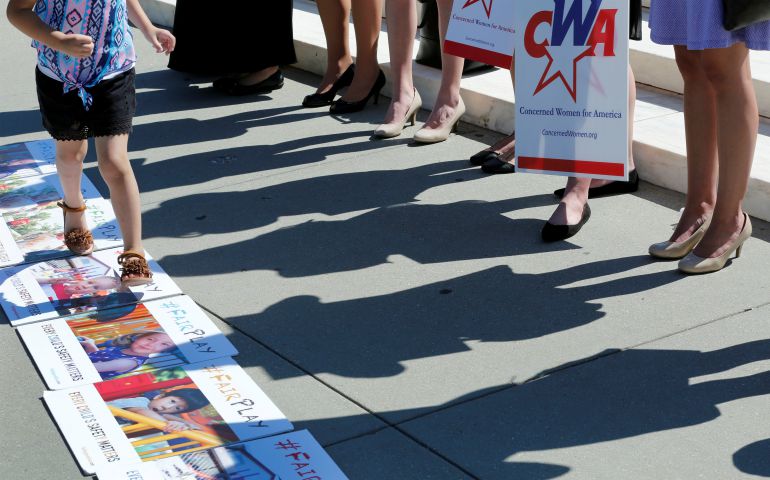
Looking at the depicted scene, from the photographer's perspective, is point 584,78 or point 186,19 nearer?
point 584,78

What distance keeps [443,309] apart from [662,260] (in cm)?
92

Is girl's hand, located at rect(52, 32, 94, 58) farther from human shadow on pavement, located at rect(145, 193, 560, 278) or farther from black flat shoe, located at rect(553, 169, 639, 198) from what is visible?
black flat shoe, located at rect(553, 169, 639, 198)

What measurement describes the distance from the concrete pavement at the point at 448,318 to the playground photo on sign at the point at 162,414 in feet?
0.24

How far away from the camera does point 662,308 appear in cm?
390

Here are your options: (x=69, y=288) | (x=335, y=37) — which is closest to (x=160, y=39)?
(x=69, y=288)

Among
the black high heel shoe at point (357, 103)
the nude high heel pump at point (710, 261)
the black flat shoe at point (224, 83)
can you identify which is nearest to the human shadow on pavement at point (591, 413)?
the nude high heel pump at point (710, 261)

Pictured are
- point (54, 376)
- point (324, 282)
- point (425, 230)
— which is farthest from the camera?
point (425, 230)

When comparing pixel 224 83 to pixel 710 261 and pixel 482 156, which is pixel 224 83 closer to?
pixel 482 156

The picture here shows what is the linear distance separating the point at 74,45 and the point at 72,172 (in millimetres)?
734

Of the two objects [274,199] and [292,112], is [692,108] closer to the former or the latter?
[274,199]

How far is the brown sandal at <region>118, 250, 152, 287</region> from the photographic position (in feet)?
13.8

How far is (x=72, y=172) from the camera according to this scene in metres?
4.41

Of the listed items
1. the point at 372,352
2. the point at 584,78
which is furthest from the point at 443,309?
the point at 584,78

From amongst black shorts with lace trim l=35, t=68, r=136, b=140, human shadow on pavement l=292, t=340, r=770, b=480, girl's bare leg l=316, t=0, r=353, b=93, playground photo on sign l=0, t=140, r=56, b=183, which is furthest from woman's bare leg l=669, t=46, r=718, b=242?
playground photo on sign l=0, t=140, r=56, b=183
